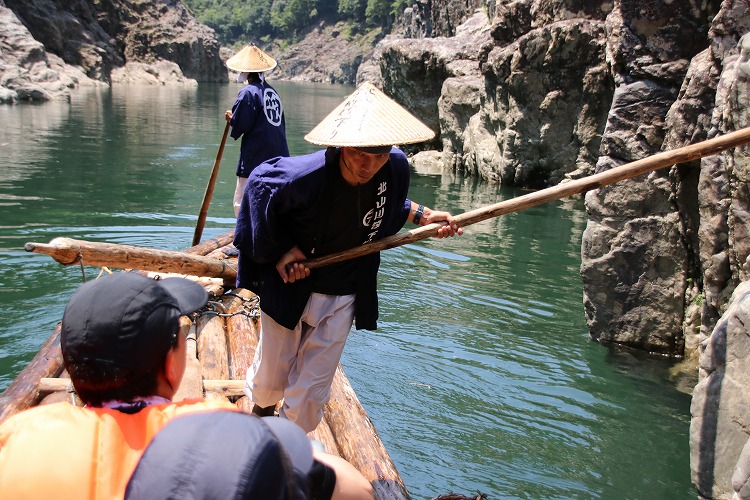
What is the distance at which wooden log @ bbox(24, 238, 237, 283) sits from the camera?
4496mm

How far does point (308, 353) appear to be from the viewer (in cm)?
367

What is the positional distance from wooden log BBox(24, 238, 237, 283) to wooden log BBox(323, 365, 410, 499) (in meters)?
1.62

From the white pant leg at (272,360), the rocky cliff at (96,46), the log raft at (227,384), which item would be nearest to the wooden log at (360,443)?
the log raft at (227,384)

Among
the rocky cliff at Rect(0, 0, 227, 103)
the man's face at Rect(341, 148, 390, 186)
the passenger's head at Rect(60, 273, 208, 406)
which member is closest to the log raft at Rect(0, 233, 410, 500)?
the man's face at Rect(341, 148, 390, 186)

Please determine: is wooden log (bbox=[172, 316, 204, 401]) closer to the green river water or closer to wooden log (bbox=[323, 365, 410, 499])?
wooden log (bbox=[323, 365, 410, 499])

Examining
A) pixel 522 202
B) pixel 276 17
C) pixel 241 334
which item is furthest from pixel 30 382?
pixel 276 17

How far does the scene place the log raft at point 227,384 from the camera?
390 centimetres

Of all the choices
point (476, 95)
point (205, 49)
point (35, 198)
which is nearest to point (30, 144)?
point (35, 198)

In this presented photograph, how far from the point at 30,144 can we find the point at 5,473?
18.5 meters

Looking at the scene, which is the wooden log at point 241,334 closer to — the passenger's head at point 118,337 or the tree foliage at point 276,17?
the passenger's head at point 118,337

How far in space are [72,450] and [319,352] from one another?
2037mm

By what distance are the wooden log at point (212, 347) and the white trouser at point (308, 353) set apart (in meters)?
0.84

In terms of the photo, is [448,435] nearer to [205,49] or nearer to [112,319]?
[112,319]

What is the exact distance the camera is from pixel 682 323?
21.2 ft
